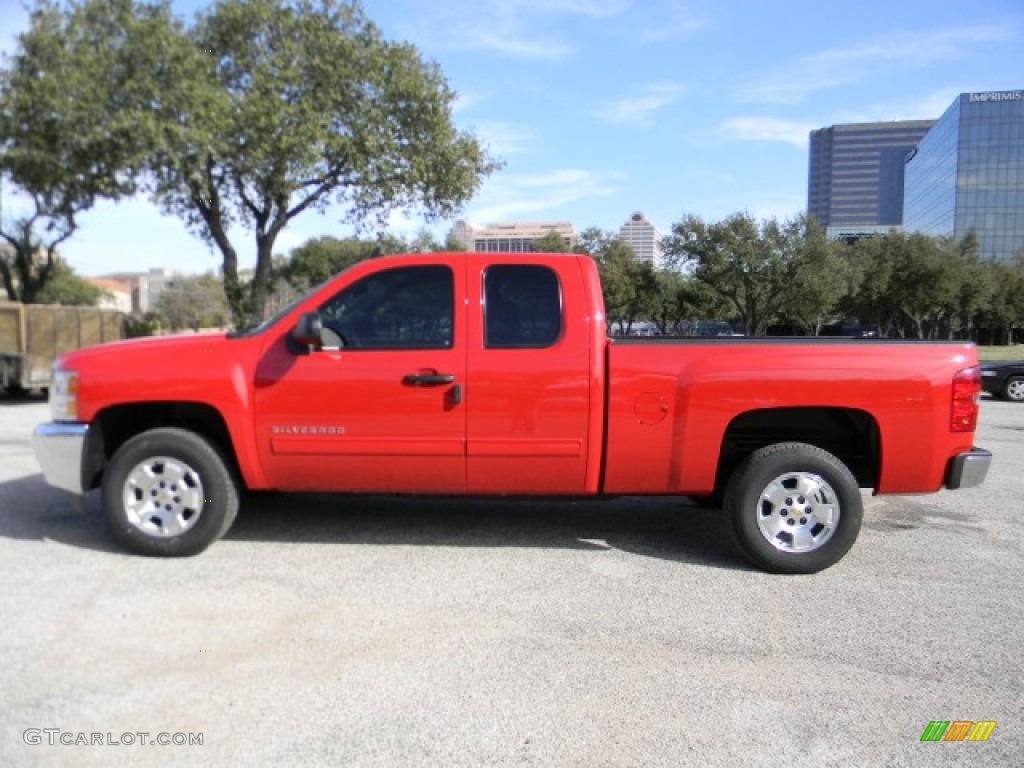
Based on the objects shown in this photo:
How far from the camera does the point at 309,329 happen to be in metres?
4.45

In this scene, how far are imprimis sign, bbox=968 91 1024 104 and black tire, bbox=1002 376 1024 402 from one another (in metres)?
98.1

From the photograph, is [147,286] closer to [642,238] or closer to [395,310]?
[642,238]

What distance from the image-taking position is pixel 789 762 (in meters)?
2.76

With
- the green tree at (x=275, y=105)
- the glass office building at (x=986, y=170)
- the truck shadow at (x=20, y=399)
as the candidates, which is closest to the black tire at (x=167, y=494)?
the truck shadow at (x=20, y=399)

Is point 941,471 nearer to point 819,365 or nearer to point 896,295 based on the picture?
point 819,365

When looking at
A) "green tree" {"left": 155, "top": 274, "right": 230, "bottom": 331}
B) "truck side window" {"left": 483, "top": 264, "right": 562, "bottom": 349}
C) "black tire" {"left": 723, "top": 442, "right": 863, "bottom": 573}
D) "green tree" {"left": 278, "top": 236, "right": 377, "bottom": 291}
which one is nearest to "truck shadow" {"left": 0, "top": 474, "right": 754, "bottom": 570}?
"black tire" {"left": 723, "top": 442, "right": 863, "bottom": 573}

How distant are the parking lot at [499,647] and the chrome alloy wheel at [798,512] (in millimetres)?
237

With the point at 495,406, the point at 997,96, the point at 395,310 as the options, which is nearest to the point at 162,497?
the point at 395,310

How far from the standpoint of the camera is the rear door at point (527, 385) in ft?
15.0

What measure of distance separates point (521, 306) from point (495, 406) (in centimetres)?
65

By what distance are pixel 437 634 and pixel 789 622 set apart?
1795mm

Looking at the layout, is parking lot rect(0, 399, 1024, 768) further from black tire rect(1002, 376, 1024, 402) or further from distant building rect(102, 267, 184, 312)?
distant building rect(102, 267, 184, 312)

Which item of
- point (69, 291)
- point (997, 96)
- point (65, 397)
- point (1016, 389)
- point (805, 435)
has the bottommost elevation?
point (1016, 389)

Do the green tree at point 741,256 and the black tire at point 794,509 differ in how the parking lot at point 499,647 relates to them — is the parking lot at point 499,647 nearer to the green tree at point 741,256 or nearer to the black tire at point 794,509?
the black tire at point 794,509
